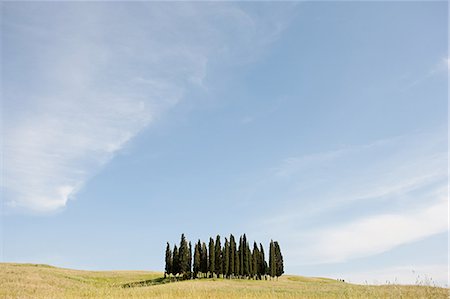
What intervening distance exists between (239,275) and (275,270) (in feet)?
24.1

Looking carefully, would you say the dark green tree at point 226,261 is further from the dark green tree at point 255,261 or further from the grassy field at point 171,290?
the grassy field at point 171,290

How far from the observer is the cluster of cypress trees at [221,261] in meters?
71.5

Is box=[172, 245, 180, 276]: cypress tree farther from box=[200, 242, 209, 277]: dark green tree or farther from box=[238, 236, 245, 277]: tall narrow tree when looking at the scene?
box=[238, 236, 245, 277]: tall narrow tree

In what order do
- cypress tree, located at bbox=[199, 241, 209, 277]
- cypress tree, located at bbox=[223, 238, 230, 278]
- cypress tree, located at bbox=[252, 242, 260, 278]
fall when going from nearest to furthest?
cypress tree, located at bbox=[223, 238, 230, 278], cypress tree, located at bbox=[199, 241, 209, 277], cypress tree, located at bbox=[252, 242, 260, 278]

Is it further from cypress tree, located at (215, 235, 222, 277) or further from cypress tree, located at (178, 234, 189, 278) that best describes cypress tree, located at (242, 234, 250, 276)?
cypress tree, located at (178, 234, 189, 278)

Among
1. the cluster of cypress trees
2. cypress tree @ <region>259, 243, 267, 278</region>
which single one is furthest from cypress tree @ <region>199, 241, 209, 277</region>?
cypress tree @ <region>259, 243, 267, 278</region>

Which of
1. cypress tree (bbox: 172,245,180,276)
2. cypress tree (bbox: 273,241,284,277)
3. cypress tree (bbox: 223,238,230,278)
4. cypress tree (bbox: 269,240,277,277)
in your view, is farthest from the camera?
cypress tree (bbox: 273,241,284,277)

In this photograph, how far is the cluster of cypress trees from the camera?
235ft

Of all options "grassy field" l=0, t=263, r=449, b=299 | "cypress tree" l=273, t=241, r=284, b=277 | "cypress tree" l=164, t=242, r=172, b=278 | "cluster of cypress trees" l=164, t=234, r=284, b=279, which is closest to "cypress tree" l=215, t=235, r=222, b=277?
"cluster of cypress trees" l=164, t=234, r=284, b=279

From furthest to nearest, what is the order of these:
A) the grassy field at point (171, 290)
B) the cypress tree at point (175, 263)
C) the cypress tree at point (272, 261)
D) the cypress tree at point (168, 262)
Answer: the cypress tree at point (168, 262) < the cypress tree at point (272, 261) < the cypress tree at point (175, 263) < the grassy field at point (171, 290)

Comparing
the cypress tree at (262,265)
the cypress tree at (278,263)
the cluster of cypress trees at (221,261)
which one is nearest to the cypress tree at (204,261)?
the cluster of cypress trees at (221,261)

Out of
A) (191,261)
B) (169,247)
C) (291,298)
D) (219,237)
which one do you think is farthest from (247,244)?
(291,298)

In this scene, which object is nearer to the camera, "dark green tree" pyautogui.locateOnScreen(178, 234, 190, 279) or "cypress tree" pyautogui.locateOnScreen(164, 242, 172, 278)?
"dark green tree" pyautogui.locateOnScreen(178, 234, 190, 279)

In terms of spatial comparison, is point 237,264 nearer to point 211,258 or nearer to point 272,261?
point 211,258
